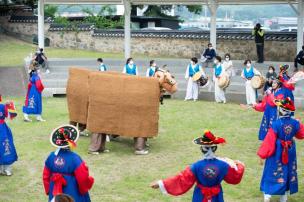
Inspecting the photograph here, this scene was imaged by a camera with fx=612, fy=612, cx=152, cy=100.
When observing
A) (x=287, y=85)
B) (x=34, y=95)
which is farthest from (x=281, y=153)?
(x=34, y=95)

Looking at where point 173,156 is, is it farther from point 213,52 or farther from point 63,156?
point 213,52

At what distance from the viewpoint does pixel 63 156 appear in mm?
7609

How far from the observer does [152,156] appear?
12.4 m

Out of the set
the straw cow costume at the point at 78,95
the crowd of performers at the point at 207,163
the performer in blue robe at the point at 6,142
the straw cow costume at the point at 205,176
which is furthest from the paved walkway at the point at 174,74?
the straw cow costume at the point at 205,176

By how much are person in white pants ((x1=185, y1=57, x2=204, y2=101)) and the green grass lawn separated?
154 cm

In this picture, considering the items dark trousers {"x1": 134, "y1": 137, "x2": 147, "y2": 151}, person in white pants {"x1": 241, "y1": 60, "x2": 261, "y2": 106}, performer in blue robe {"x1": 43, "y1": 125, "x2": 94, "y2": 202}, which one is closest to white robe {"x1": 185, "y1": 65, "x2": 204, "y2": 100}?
person in white pants {"x1": 241, "y1": 60, "x2": 261, "y2": 106}

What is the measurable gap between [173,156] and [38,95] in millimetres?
4921

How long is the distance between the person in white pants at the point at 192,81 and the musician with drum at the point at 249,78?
5.67 ft

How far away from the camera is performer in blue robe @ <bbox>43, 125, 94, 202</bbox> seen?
7594mm

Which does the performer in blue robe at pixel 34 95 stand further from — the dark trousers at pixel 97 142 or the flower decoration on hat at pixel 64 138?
the flower decoration on hat at pixel 64 138

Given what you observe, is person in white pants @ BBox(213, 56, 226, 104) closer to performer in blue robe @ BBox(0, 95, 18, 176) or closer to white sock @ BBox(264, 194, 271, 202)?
performer in blue robe @ BBox(0, 95, 18, 176)

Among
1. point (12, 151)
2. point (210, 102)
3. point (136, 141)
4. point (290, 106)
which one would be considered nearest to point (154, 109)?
point (136, 141)

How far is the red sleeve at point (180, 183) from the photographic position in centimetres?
719

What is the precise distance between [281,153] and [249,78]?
9473mm
